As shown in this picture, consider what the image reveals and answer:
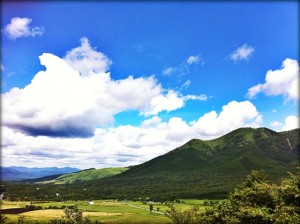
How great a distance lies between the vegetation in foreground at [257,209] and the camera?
5973 cm

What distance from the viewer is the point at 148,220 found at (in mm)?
177250

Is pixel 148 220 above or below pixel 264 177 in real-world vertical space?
below

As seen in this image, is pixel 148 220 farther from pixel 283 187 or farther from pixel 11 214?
pixel 283 187

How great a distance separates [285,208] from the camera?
60469 millimetres

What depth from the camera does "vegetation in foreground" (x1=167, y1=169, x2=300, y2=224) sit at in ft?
196

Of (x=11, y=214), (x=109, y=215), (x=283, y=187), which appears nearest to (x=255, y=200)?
(x=283, y=187)

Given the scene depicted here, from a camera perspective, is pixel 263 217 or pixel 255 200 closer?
pixel 263 217

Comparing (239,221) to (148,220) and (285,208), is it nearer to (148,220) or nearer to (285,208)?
(285,208)

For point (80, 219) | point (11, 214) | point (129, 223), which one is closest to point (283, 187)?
point (80, 219)

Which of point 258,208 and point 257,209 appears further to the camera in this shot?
point 258,208

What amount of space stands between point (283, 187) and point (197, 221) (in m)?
17.4

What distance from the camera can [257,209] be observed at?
6222 cm

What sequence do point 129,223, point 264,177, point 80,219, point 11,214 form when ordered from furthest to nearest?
point 11,214 < point 129,223 < point 80,219 < point 264,177

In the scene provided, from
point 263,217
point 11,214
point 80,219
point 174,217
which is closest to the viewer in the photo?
point 263,217
